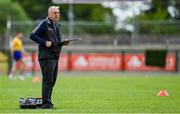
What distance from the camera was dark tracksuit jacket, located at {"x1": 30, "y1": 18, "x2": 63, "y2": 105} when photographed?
15.9 m

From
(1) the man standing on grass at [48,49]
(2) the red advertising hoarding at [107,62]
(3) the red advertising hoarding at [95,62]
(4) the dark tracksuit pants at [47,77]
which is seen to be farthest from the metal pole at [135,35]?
(4) the dark tracksuit pants at [47,77]

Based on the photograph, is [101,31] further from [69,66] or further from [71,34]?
[69,66]

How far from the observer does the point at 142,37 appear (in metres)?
50.6

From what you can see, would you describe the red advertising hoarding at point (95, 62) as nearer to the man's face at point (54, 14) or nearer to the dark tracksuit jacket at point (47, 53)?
the dark tracksuit jacket at point (47, 53)

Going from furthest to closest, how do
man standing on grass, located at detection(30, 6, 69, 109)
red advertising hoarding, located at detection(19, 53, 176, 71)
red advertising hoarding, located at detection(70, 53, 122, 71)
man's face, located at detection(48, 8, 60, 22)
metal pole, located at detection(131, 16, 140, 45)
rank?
metal pole, located at detection(131, 16, 140, 45), red advertising hoarding, located at detection(70, 53, 122, 71), red advertising hoarding, located at detection(19, 53, 176, 71), man standing on grass, located at detection(30, 6, 69, 109), man's face, located at detection(48, 8, 60, 22)

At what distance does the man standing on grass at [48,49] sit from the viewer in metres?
15.8

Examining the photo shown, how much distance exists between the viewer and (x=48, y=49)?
1595 centimetres

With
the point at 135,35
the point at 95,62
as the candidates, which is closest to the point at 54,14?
the point at 95,62

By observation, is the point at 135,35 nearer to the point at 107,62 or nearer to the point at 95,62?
the point at 107,62

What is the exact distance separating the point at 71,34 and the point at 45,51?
3160 cm

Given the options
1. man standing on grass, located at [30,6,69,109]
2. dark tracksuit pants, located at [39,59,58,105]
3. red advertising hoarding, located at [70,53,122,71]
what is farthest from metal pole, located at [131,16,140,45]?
dark tracksuit pants, located at [39,59,58,105]

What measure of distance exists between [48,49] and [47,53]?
0.30 ft

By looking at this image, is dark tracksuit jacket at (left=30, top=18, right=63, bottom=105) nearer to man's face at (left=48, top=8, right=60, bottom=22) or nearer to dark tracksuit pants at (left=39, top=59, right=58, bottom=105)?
dark tracksuit pants at (left=39, top=59, right=58, bottom=105)

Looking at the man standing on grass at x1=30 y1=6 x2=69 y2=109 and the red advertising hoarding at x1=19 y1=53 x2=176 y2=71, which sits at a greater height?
the man standing on grass at x1=30 y1=6 x2=69 y2=109
